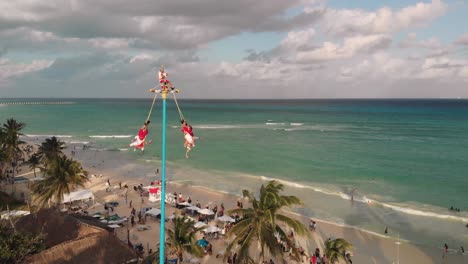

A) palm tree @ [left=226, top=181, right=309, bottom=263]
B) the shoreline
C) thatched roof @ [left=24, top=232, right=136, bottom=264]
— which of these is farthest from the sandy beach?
palm tree @ [left=226, top=181, right=309, bottom=263]

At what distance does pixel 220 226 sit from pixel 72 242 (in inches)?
525

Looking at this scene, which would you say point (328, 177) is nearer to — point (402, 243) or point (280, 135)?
point (402, 243)

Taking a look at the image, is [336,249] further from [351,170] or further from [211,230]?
[351,170]

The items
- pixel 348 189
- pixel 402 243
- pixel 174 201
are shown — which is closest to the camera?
pixel 402 243

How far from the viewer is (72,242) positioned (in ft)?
58.2

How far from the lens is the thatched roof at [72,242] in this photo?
17.0 meters

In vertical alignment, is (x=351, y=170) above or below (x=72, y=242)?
below

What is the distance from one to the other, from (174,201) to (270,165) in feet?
73.4

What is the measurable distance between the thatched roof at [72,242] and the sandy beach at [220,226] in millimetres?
4650

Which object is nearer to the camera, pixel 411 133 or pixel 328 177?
pixel 328 177

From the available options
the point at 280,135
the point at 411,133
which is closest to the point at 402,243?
the point at 280,135

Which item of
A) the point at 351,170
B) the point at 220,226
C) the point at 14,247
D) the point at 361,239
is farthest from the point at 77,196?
→ the point at 351,170

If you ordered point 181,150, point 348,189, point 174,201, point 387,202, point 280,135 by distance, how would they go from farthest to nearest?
point 280,135 < point 181,150 < point 348,189 < point 387,202 < point 174,201

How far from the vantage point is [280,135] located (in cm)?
8644
